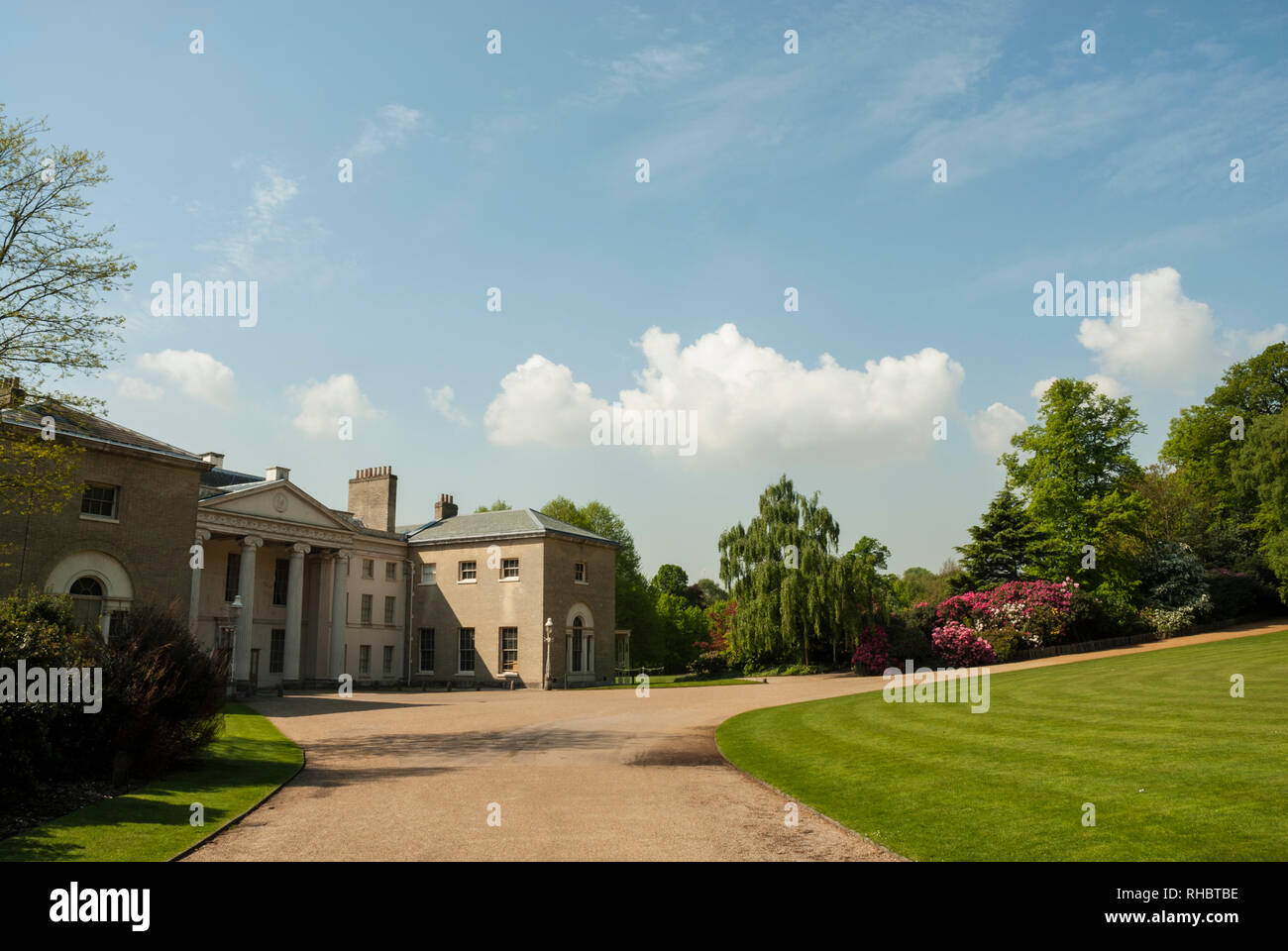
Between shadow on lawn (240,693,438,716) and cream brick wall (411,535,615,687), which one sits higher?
cream brick wall (411,535,615,687)

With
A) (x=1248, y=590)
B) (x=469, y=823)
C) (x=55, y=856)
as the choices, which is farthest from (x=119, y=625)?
(x=1248, y=590)

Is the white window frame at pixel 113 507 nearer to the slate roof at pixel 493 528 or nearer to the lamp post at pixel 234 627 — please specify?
the lamp post at pixel 234 627

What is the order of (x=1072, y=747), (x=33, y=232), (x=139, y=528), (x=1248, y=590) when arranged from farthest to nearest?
1. (x=1248, y=590)
2. (x=139, y=528)
3. (x=33, y=232)
4. (x=1072, y=747)

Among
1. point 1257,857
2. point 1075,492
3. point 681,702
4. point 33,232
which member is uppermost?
point 33,232

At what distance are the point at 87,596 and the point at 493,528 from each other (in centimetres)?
2277

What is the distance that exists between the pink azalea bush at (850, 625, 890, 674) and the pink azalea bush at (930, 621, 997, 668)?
235 cm

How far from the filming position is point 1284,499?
3716cm

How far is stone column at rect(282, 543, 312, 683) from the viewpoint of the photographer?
39.1 m

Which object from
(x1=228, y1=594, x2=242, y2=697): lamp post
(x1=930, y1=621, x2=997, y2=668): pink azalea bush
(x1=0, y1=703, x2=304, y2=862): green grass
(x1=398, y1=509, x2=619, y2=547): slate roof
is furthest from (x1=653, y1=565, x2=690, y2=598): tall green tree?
(x1=0, y1=703, x2=304, y2=862): green grass

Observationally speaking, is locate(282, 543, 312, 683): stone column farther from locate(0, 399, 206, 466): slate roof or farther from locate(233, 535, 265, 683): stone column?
locate(0, 399, 206, 466): slate roof

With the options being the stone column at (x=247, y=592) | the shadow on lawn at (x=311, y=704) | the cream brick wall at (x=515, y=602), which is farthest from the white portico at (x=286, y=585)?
the cream brick wall at (x=515, y=602)
